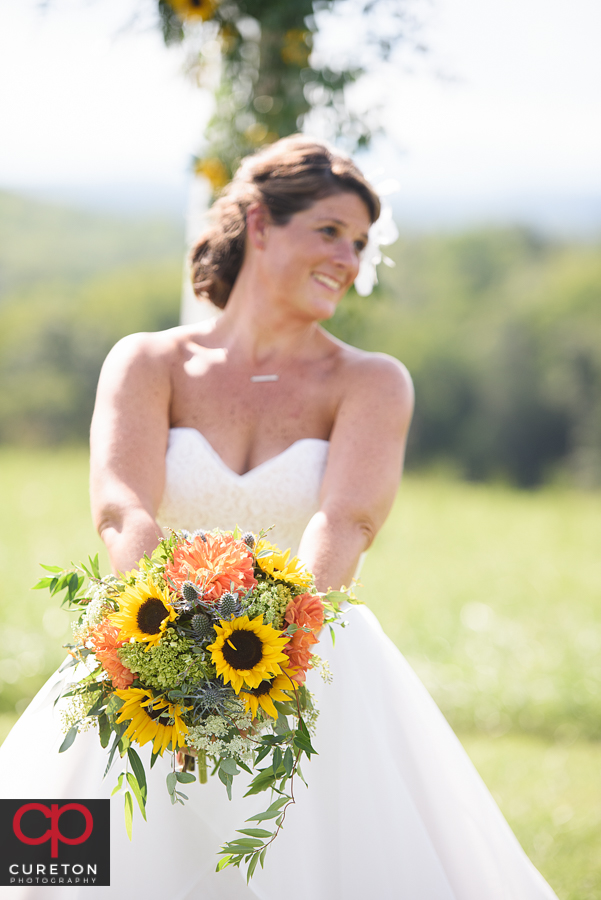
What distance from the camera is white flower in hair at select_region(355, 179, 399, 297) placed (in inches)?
116

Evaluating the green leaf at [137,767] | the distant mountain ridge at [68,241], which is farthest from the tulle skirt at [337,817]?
the distant mountain ridge at [68,241]

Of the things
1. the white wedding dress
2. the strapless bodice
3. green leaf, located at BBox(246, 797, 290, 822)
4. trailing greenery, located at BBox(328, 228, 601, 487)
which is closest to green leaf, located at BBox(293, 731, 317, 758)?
green leaf, located at BBox(246, 797, 290, 822)

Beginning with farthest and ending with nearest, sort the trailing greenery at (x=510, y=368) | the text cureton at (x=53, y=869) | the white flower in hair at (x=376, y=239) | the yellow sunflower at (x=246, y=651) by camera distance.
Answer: the trailing greenery at (x=510, y=368), the white flower in hair at (x=376, y=239), the text cureton at (x=53, y=869), the yellow sunflower at (x=246, y=651)

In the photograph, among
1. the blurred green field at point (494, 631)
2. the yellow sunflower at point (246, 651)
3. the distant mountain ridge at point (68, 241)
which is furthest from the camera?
the distant mountain ridge at point (68, 241)

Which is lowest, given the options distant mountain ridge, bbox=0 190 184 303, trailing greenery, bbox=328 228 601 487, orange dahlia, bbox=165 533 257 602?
orange dahlia, bbox=165 533 257 602

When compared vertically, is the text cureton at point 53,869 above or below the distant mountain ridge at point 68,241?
below

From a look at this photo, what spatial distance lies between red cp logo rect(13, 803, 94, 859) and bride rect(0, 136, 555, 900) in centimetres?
4

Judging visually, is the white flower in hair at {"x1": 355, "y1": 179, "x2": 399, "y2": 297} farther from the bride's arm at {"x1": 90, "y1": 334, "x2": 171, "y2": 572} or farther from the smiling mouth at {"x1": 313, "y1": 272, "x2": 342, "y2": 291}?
the bride's arm at {"x1": 90, "y1": 334, "x2": 171, "y2": 572}

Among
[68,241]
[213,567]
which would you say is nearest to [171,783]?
[213,567]

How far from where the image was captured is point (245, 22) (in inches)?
139

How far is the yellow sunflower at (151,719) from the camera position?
66.6 inches

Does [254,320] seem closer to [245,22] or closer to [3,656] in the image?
[245,22]

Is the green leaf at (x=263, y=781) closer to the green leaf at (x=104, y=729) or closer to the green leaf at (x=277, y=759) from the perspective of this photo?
the green leaf at (x=277, y=759)

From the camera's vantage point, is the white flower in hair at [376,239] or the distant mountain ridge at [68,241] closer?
the white flower in hair at [376,239]
